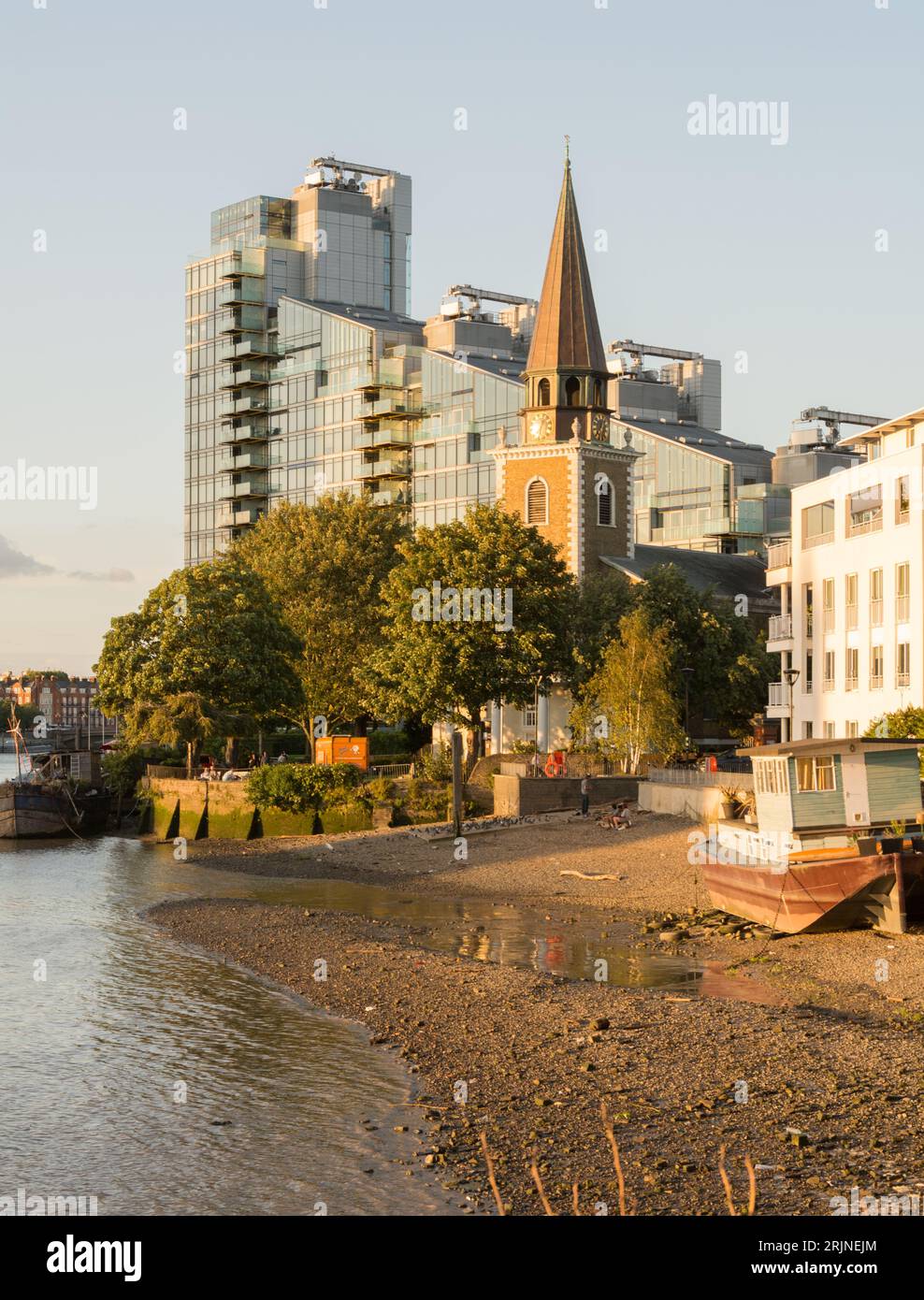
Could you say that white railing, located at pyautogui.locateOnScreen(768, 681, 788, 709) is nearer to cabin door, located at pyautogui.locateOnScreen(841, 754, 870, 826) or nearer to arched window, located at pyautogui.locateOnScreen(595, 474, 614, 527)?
arched window, located at pyautogui.locateOnScreen(595, 474, 614, 527)

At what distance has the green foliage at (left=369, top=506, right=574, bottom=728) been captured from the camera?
233 feet

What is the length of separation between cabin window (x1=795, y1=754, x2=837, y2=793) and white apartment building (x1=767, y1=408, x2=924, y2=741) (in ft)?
57.8

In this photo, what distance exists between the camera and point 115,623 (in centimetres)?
8069

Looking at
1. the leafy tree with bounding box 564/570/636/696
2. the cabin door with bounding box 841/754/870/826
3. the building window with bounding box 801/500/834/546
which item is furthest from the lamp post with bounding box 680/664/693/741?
the cabin door with bounding box 841/754/870/826

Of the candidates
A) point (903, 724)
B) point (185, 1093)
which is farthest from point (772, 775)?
point (185, 1093)

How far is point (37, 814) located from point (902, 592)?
50.8 m

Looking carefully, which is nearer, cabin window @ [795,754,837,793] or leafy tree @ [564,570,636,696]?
cabin window @ [795,754,837,793]

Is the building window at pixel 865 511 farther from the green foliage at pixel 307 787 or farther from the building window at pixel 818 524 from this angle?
the green foliage at pixel 307 787

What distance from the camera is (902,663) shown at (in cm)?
5488

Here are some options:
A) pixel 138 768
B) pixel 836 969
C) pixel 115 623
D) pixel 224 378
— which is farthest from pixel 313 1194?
pixel 224 378

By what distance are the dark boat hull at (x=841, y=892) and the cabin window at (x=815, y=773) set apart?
244 centimetres

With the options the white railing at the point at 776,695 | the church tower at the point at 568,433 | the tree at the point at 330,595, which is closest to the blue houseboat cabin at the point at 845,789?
the white railing at the point at 776,695

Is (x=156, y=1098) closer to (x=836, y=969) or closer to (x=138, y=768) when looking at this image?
(x=836, y=969)

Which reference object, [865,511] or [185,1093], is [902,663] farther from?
[185,1093]
